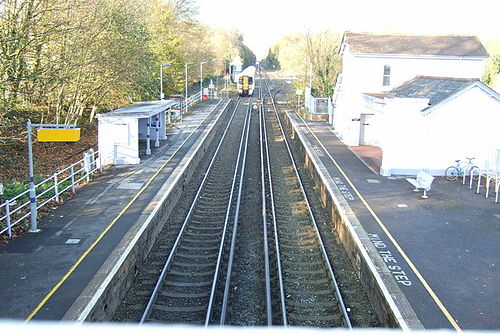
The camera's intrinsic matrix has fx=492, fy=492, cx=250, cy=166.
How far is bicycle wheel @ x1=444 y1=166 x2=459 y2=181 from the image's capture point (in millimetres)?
19297

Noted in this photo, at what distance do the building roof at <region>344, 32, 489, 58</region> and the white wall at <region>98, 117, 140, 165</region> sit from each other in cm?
1284

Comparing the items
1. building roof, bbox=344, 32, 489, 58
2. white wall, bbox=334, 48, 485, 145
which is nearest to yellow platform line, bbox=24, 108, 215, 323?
white wall, bbox=334, 48, 485, 145

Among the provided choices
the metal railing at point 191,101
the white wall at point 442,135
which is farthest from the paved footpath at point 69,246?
the metal railing at point 191,101

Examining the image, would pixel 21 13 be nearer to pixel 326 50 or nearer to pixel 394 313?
pixel 394 313

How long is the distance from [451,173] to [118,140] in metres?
13.5

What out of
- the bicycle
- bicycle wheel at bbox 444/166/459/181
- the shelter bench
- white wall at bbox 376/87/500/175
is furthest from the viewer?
bicycle wheel at bbox 444/166/459/181

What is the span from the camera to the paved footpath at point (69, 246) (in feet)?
28.6

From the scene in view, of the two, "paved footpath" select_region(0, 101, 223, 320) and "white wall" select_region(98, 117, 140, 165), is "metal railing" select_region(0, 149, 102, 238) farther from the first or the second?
"white wall" select_region(98, 117, 140, 165)

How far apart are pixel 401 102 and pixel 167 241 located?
10.9m

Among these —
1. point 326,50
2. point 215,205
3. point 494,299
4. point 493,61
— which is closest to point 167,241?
point 215,205

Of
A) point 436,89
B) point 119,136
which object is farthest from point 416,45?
point 119,136

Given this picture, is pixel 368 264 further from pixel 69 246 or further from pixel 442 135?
pixel 442 135

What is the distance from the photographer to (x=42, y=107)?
25.2m

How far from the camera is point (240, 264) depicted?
12.1 metres
